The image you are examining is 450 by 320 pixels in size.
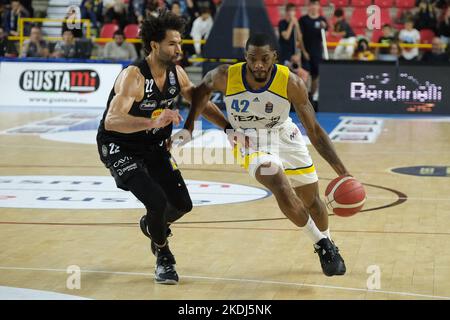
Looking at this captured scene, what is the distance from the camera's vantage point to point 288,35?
877 inches

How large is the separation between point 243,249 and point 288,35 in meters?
14.3

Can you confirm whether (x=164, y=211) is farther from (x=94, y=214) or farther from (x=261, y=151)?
(x=94, y=214)

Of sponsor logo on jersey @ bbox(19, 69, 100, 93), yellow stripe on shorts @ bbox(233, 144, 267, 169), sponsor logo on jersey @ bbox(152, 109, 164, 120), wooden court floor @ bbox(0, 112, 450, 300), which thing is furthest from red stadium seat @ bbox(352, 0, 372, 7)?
sponsor logo on jersey @ bbox(152, 109, 164, 120)

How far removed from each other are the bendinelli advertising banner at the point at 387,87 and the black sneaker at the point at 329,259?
12836 mm

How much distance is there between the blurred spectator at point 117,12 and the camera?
2466 cm

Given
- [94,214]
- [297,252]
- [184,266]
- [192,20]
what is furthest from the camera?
[192,20]

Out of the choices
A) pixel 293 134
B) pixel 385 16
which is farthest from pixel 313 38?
pixel 293 134

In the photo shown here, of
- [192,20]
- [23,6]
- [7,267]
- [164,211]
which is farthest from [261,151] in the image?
[23,6]

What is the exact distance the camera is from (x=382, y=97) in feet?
66.4

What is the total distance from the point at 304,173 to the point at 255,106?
647 millimetres

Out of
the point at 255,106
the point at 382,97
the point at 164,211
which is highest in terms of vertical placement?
the point at 255,106

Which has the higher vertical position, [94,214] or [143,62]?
[143,62]

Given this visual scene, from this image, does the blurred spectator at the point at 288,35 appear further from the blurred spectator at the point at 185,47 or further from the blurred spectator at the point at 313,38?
the blurred spectator at the point at 185,47

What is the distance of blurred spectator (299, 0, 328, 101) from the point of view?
859 inches
